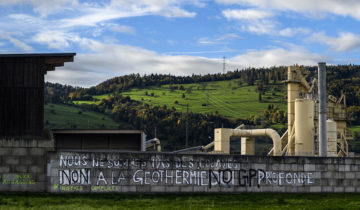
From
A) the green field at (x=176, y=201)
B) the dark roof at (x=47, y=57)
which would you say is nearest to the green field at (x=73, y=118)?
the dark roof at (x=47, y=57)

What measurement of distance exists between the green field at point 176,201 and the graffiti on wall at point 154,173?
3.20 feet

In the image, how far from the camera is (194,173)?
30328 mm

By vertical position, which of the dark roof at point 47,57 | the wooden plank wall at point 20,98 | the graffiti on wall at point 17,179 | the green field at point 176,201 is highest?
the dark roof at point 47,57

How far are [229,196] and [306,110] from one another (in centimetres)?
3383

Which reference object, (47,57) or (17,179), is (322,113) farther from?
(17,179)

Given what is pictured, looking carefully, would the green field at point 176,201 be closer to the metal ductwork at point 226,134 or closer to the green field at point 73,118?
→ the metal ductwork at point 226,134

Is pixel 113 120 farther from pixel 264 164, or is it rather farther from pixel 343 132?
pixel 264 164

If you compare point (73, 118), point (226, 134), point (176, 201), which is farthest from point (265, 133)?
point (73, 118)

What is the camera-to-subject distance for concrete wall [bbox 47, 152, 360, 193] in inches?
1137

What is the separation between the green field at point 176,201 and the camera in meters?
24.6

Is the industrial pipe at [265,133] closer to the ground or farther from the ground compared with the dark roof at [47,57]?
closer to the ground

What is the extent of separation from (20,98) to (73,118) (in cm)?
13435

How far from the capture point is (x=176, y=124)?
17188 cm

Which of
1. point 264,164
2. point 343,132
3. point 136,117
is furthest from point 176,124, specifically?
point 264,164
